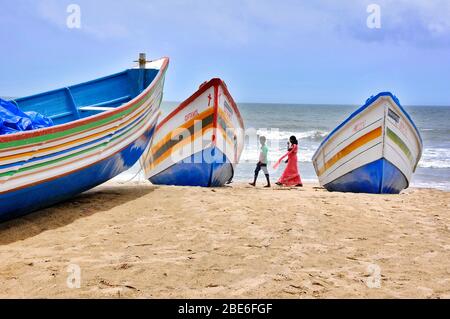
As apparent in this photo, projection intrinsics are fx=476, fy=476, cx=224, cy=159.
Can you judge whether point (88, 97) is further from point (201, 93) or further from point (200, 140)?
point (200, 140)

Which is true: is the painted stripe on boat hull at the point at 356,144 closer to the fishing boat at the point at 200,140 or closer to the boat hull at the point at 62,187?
the fishing boat at the point at 200,140

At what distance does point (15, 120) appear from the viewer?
17.2 feet

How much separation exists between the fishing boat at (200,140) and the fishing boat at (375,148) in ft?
7.05

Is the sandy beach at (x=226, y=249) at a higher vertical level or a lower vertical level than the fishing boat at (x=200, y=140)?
lower

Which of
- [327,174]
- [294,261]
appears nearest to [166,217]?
[294,261]

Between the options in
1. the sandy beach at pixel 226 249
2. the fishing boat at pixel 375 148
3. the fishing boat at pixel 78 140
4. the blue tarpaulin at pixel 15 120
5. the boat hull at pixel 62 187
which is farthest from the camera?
the fishing boat at pixel 375 148

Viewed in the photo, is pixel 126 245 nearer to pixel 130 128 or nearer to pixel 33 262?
pixel 33 262

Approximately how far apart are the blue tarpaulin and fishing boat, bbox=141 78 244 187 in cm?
313

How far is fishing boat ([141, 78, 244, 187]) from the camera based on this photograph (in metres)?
8.43

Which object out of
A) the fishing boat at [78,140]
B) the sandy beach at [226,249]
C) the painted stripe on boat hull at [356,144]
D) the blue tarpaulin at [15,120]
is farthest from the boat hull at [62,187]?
the painted stripe on boat hull at [356,144]

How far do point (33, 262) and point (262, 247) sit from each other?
2.03 meters

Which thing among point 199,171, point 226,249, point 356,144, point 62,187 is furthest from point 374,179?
point 62,187

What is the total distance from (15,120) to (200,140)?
3.75 metres

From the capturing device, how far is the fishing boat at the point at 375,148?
8266mm
